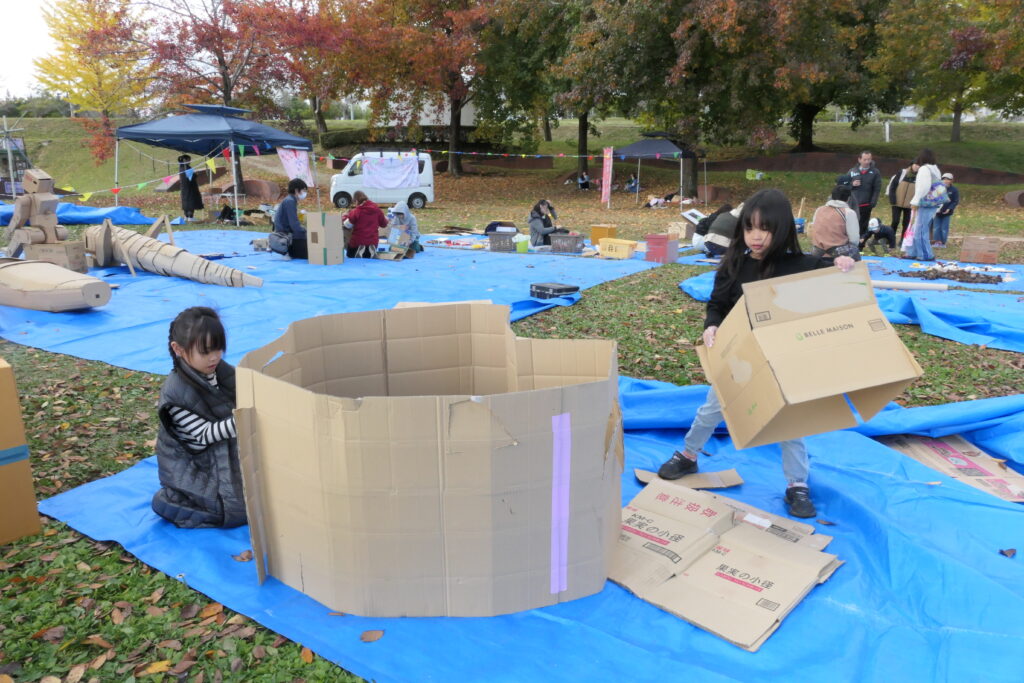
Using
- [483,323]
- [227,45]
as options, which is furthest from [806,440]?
[227,45]

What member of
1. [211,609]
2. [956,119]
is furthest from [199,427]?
[956,119]

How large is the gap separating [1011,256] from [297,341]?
11.6 meters

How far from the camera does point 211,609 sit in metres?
2.50

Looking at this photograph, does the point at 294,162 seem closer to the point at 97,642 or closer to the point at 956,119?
the point at 97,642

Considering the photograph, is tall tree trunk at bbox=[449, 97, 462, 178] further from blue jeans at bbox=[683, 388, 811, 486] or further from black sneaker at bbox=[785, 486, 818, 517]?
black sneaker at bbox=[785, 486, 818, 517]

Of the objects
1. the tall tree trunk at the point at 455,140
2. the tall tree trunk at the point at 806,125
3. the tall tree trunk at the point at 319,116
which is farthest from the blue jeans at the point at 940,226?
the tall tree trunk at the point at 319,116

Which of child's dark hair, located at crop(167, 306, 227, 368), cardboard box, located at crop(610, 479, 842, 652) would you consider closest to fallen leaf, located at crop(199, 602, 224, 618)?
child's dark hair, located at crop(167, 306, 227, 368)

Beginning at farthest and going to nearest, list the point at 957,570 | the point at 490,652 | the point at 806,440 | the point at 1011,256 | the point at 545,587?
the point at 1011,256 < the point at 806,440 < the point at 957,570 < the point at 545,587 < the point at 490,652

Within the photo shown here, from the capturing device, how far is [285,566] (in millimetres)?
2574

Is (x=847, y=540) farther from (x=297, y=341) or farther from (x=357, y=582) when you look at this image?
(x=297, y=341)

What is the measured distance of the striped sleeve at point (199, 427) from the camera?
2.85 m

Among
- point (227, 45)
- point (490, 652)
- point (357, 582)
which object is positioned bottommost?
point (490, 652)

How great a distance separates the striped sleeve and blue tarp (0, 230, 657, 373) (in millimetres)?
2868

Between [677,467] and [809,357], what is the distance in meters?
1.00
